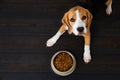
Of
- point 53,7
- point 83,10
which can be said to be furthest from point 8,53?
point 83,10

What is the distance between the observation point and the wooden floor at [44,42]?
165 centimetres

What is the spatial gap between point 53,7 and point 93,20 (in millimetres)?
287

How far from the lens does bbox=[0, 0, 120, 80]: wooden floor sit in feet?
5.40

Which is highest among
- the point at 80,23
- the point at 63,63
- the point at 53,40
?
the point at 80,23

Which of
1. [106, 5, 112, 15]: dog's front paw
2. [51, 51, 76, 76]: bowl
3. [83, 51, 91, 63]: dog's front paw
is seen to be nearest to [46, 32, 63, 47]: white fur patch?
[51, 51, 76, 76]: bowl

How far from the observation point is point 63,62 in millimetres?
1603

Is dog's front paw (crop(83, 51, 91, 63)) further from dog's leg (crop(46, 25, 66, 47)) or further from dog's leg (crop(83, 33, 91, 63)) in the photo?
dog's leg (crop(46, 25, 66, 47))

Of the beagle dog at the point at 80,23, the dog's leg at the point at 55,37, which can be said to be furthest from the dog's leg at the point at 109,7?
the dog's leg at the point at 55,37

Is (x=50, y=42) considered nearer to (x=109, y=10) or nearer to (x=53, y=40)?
(x=53, y=40)

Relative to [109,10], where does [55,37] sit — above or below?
below

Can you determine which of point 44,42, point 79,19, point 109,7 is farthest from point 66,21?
point 109,7

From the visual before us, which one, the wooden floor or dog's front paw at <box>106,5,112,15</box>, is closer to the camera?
the wooden floor

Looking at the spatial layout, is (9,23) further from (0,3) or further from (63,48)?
(63,48)

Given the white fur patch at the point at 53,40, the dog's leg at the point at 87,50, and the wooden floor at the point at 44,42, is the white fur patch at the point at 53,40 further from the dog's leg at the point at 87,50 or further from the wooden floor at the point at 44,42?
the dog's leg at the point at 87,50
